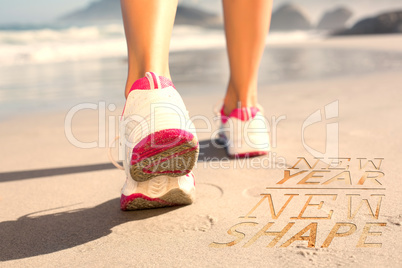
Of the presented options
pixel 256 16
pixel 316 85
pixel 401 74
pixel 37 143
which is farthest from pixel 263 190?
pixel 401 74

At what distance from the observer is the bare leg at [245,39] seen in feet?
5.48

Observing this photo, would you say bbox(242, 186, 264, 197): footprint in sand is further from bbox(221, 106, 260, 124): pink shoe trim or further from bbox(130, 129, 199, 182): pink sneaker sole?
bbox(221, 106, 260, 124): pink shoe trim

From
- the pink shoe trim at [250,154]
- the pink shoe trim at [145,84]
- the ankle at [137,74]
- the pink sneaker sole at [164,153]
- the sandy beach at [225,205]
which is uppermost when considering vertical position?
the ankle at [137,74]

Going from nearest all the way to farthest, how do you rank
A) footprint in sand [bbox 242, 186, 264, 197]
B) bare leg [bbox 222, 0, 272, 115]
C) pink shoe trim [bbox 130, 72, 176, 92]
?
pink shoe trim [bbox 130, 72, 176, 92], footprint in sand [bbox 242, 186, 264, 197], bare leg [bbox 222, 0, 272, 115]

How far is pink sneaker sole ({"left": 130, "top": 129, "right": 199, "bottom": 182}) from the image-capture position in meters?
1.01

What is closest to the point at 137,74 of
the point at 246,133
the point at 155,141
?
the point at 155,141

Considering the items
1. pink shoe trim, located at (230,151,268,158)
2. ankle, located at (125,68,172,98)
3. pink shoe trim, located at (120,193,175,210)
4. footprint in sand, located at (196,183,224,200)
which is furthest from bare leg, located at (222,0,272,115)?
pink shoe trim, located at (120,193,175,210)

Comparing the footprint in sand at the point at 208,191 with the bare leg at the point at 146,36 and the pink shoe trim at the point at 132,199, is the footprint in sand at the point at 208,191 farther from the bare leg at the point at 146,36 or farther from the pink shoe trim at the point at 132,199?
the bare leg at the point at 146,36

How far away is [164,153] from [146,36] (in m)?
0.34

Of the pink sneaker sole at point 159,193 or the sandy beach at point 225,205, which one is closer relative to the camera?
the sandy beach at point 225,205

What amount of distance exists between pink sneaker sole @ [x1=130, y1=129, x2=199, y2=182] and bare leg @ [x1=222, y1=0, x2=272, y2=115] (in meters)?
0.77

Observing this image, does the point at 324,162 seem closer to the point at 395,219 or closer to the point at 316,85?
the point at 395,219

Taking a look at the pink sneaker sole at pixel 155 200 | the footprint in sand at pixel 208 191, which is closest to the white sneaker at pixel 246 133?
the footprint in sand at pixel 208 191

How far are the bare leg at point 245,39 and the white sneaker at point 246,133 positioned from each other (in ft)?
0.16
